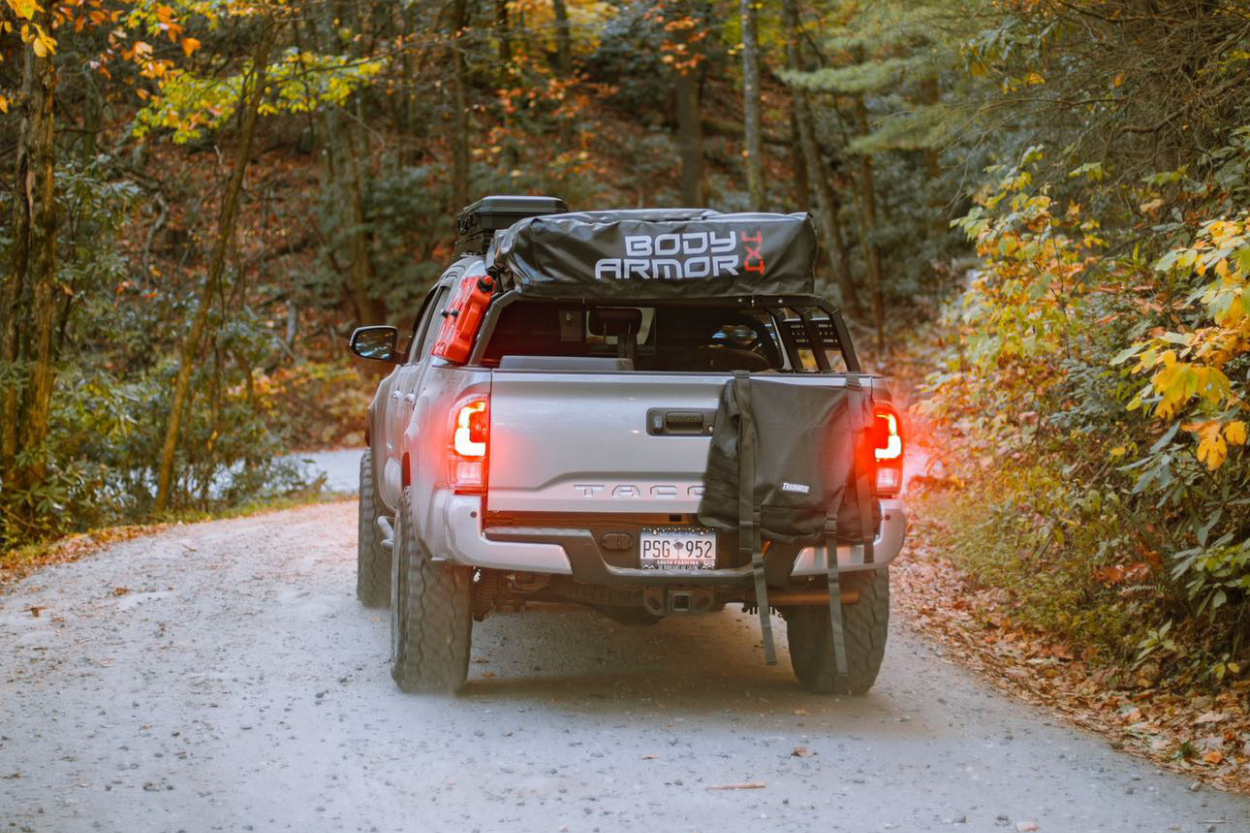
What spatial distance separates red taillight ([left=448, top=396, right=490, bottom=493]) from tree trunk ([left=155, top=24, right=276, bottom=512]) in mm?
11012

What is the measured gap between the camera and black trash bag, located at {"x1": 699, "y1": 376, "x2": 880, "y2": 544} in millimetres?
5996

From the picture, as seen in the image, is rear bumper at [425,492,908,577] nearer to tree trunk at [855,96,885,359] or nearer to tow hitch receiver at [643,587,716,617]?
tow hitch receiver at [643,587,716,617]

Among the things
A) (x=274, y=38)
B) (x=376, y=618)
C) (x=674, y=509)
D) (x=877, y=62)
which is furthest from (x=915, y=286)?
(x=674, y=509)

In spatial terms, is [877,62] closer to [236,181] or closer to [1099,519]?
[236,181]

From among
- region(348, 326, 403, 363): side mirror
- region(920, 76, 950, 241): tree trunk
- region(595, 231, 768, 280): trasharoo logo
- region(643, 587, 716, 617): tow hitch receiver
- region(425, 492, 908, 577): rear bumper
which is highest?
region(920, 76, 950, 241): tree trunk

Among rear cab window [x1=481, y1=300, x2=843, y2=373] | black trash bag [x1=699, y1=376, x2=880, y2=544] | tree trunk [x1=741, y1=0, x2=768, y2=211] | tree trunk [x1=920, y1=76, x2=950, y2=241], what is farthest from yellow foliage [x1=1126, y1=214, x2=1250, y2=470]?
tree trunk [x1=920, y1=76, x2=950, y2=241]

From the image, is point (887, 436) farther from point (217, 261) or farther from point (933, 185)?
point (933, 185)

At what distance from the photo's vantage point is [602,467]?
593cm

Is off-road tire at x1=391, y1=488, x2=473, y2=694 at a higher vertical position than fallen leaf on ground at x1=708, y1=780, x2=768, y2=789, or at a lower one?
higher

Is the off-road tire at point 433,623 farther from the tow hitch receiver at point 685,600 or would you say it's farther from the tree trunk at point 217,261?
the tree trunk at point 217,261

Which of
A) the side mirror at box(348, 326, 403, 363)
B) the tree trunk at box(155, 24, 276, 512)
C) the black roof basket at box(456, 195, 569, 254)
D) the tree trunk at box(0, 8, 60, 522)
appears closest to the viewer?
the black roof basket at box(456, 195, 569, 254)

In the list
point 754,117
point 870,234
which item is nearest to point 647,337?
point 754,117

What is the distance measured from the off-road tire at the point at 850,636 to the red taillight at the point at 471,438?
175cm

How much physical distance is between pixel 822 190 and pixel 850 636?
22.5m
